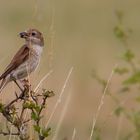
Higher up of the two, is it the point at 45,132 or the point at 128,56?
the point at 128,56

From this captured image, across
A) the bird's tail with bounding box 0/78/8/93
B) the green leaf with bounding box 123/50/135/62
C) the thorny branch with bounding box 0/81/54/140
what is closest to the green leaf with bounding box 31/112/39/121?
the thorny branch with bounding box 0/81/54/140

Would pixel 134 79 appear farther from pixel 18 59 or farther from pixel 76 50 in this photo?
pixel 76 50

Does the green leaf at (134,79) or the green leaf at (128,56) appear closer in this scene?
the green leaf at (134,79)

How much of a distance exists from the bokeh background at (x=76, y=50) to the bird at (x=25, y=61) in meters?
0.10

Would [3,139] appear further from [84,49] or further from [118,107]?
[84,49]

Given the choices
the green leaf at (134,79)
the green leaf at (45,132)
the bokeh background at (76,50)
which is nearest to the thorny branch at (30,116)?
the green leaf at (45,132)

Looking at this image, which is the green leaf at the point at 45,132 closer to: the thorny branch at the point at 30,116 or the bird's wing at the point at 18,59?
the thorny branch at the point at 30,116

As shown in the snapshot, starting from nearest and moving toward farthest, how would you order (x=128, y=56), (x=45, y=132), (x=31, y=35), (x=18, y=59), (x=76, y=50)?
(x=45, y=132)
(x=31, y=35)
(x=18, y=59)
(x=128, y=56)
(x=76, y=50)

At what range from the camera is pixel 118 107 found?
371 inches

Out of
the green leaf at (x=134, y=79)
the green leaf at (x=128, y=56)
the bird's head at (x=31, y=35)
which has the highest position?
the green leaf at (x=128, y=56)

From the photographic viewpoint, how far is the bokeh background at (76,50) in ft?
46.5

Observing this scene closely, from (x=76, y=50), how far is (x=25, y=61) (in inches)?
534

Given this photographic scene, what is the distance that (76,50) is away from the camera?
20.9 metres

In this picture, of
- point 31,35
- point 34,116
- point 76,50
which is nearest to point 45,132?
point 34,116
